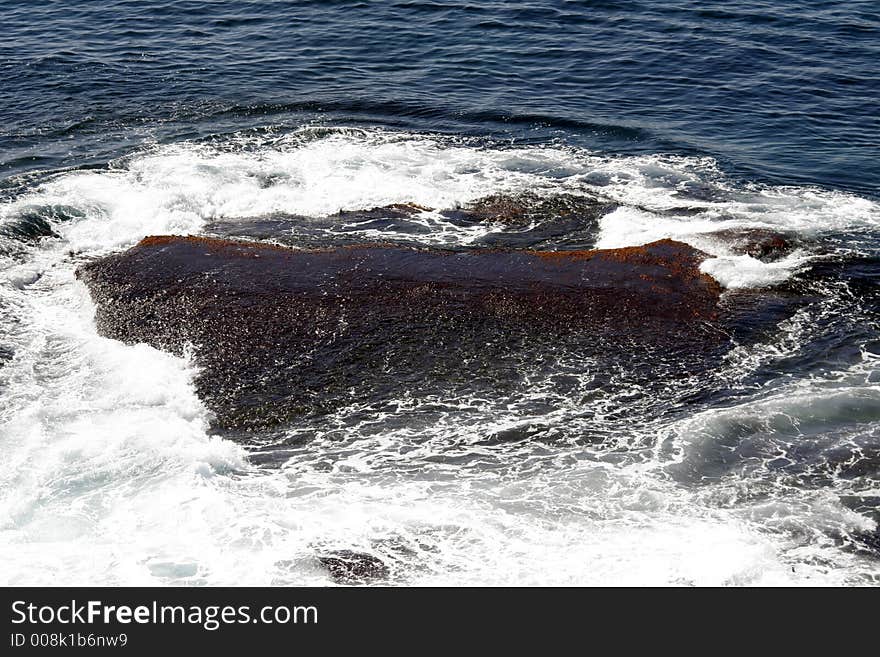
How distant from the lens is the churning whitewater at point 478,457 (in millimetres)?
12336

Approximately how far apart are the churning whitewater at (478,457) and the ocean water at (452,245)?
5 cm

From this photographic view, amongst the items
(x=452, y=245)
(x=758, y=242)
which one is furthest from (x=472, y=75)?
(x=758, y=242)

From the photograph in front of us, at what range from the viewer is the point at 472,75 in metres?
31.2

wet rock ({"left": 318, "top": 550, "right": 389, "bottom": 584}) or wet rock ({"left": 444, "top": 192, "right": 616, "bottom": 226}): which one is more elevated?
wet rock ({"left": 444, "top": 192, "right": 616, "bottom": 226})

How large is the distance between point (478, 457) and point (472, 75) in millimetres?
20029

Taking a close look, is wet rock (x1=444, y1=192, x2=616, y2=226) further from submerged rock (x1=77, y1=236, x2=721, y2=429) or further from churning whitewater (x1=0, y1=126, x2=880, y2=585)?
submerged rock (x1=77, y1=236, x2=721, y2=429)

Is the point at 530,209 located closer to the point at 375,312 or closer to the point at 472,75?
the point at 375,312

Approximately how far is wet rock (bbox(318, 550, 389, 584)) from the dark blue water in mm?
16481

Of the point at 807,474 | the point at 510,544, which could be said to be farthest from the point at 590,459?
the point at 807,474

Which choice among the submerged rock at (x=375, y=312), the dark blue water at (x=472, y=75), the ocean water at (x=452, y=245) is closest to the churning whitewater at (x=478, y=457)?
the ocean water at (x=452, y=245)

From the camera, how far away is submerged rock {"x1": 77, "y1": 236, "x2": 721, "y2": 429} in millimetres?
15742

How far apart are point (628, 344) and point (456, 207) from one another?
7.08 m

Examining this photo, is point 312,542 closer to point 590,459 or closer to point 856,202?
point 590,459

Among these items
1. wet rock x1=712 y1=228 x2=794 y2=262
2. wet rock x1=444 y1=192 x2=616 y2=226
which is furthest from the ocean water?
wet rock x1=444 y1=192 x2=616 y2=226
